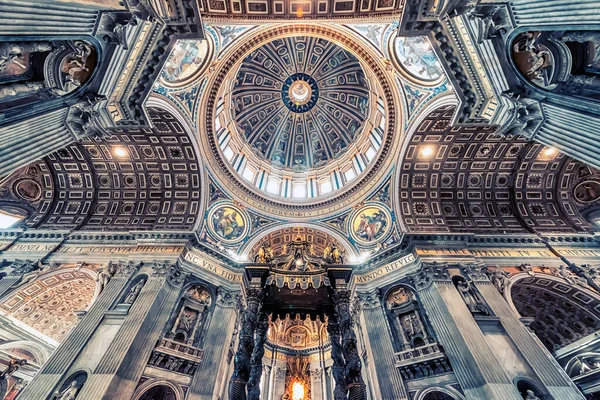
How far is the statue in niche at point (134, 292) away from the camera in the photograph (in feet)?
38.4

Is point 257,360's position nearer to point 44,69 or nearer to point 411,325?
point 411,325

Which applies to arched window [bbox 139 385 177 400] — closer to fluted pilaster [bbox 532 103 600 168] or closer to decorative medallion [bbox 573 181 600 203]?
fluted pilaster [bbox 532 103 600 168]

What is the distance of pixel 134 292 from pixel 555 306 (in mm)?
20725

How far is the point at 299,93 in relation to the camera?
2553 centimetres

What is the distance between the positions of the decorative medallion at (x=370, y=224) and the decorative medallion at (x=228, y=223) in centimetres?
738

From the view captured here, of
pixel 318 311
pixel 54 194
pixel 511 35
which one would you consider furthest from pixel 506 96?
pixel 54 194

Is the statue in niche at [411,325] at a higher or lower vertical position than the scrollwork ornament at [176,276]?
lower

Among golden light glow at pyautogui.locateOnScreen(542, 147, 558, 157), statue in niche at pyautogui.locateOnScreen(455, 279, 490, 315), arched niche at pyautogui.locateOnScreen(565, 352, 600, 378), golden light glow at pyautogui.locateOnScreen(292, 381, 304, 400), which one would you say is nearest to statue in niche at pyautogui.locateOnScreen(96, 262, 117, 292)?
golden light glow at pyautogui.locateOnScreen(292, 381, 304, 400)

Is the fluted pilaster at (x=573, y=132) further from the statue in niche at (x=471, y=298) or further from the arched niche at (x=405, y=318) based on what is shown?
the arched niche at (x=405, y=318)

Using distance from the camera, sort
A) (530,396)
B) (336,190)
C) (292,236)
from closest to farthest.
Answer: (530,396) < (292,236) < (336,190)

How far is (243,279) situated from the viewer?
15203 mm

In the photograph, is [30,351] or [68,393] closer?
[68,393]

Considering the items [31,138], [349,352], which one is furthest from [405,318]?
[31,138]

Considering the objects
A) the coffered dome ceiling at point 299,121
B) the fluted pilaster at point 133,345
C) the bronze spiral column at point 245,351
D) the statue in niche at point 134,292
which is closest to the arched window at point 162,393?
the fluted pilaster at point 133,345
